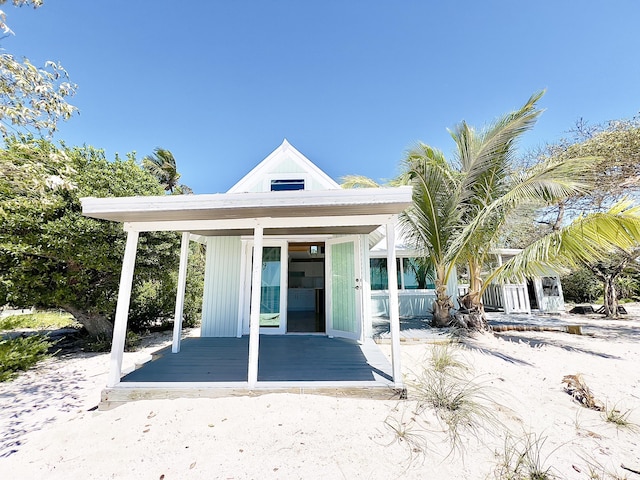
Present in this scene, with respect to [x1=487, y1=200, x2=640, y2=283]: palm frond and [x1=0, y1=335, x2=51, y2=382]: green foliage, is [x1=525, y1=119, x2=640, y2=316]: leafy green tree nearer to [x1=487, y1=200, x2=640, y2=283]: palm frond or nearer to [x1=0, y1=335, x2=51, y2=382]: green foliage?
[x1=487, y1=200, x2=640, y2=283]: palm frond

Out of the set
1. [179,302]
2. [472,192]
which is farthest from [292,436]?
[472,192]

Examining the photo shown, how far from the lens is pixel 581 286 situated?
1470 centimetres

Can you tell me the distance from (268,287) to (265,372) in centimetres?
281

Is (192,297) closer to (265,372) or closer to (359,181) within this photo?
(265,372)

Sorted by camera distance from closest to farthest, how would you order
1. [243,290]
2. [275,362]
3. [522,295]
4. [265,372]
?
[265,372]
[275,362]
[243,290]
[522,295]

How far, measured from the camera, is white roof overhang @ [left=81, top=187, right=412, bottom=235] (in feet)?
11.0

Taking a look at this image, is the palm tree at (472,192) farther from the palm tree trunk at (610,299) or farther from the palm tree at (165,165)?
the palm tree at (165,165)

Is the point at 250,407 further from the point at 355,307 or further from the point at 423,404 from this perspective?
the point at 355,307

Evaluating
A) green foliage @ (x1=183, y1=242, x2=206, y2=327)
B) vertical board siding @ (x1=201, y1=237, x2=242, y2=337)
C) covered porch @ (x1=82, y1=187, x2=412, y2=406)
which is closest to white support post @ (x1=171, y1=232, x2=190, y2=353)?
covered porch @ (x1=82, y1=187, x2=412, y2=406)

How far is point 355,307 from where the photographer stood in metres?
6.19

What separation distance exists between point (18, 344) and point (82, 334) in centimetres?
219

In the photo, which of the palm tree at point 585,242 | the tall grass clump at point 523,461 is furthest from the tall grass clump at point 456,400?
the palm tree at point 585,242

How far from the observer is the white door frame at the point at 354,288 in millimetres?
5977

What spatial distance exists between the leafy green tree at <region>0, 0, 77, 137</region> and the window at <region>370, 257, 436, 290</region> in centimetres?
958
